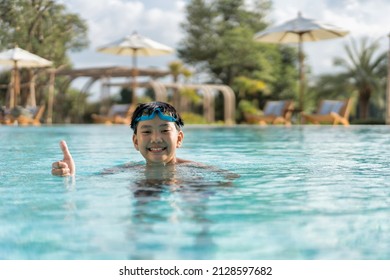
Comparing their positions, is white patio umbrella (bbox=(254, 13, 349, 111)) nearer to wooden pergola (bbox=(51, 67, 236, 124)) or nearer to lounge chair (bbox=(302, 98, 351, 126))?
lounge chair (bbox=(302, 98, 351, 126))

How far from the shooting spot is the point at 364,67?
29625 mm

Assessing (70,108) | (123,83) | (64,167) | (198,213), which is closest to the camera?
(198,213)

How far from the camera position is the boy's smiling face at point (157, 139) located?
4.32 metres

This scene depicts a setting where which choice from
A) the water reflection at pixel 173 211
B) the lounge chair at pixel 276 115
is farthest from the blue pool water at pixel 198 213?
the lounge chair at pixel 276 115

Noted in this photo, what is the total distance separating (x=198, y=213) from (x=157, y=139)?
140cm

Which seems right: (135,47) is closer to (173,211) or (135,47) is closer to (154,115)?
(154,115)

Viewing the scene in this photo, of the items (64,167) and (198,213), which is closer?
(198,213)

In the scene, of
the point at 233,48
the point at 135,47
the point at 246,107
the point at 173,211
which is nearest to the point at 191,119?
the point at 135,47

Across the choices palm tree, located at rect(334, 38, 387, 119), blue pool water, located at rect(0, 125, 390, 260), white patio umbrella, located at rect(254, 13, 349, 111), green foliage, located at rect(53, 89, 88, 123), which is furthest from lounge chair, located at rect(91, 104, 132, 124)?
palm tree, located at rect(334, 38, 387, 119)

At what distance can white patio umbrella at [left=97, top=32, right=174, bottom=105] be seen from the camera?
58.2ft

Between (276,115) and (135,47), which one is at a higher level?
(135,47)

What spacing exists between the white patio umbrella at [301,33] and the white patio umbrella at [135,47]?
313 cm

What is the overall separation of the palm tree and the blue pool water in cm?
2491

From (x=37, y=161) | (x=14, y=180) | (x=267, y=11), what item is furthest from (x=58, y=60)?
(x=14, y=180)
